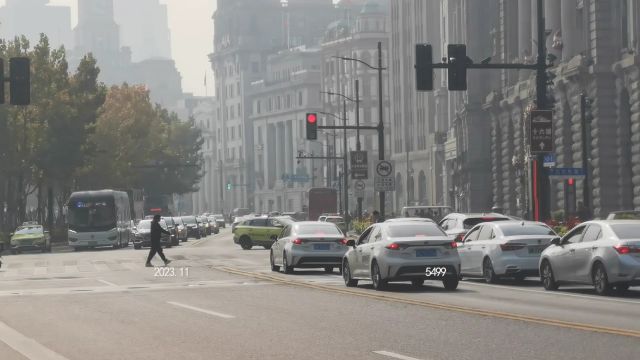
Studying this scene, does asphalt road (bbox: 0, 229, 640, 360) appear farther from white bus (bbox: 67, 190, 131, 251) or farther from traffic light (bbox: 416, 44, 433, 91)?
white bus (bbox: 67, 190, 131, 251)

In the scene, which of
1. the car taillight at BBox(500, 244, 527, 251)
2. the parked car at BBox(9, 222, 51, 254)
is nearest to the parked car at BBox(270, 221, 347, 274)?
the car taillight at BBox(500, 244, 527, 251)

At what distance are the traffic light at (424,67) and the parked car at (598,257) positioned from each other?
33.8 feet

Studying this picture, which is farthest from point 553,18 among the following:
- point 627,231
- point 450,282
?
point 627,231

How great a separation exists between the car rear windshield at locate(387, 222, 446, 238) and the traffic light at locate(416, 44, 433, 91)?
29.9 feet

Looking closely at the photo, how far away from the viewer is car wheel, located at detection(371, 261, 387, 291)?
28231 mm

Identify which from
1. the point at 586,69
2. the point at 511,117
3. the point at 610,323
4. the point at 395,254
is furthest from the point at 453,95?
the point at 610,323

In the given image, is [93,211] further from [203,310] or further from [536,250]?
[203,310]

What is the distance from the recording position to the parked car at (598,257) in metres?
24.6

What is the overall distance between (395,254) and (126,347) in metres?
12.2

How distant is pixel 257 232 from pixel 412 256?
36502mm

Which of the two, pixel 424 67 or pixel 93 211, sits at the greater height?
pixel 424 67

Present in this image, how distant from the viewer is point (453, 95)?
13050cm

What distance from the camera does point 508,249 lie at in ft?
99.8

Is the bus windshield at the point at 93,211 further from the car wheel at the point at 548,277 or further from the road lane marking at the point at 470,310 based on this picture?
the car wheel at the point at 548,277
